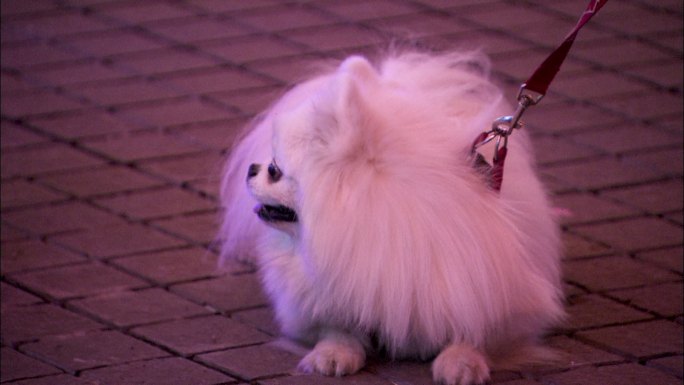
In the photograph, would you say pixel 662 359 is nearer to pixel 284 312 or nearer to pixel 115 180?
pixel 284 312

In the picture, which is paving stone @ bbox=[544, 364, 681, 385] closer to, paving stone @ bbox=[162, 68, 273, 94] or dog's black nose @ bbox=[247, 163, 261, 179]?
dog's black nose @ bbox=[247, 163, 261, 179]

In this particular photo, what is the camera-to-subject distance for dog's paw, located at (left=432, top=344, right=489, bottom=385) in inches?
104

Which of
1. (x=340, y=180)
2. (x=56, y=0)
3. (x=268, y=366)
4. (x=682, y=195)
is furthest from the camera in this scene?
(x=56, y=0)

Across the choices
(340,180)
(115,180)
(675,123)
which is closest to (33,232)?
(115,180)

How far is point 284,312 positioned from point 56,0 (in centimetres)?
370

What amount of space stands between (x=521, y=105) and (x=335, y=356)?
2.66 feet

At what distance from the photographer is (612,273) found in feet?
11.4

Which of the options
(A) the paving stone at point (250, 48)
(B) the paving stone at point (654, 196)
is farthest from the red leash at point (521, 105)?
(A) the paving stone at point (250, 48)

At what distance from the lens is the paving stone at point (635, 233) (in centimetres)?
362

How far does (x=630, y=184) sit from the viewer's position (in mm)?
4043

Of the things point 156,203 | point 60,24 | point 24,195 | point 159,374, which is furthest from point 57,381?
point 60,24

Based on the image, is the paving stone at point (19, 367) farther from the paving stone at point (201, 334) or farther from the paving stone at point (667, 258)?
the paving stone at point (667, 258)

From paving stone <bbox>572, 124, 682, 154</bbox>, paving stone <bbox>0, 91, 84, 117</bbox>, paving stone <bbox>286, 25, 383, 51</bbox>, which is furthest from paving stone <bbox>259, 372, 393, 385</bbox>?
paving stone <bbox>286, 25, 383, 51</bbox>

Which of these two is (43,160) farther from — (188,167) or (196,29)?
(196,29)
